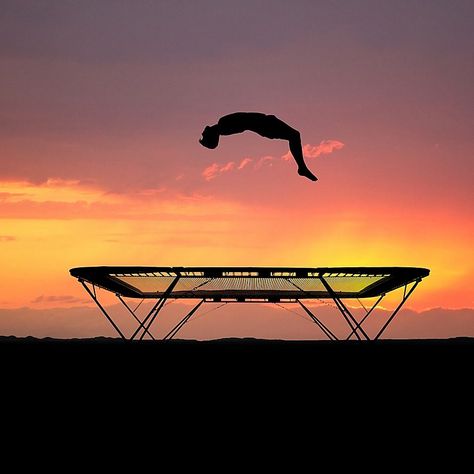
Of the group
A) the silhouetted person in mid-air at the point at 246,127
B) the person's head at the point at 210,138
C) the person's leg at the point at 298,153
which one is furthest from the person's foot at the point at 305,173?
the person's head at the point at 210,138

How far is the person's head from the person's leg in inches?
38.5

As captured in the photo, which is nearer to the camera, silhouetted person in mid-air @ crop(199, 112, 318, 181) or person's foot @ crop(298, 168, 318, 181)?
silhouetted person in mid-air @ crop(199, 112, 318, 181)

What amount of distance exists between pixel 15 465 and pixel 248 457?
4.78ft

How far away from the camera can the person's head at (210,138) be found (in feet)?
30.5

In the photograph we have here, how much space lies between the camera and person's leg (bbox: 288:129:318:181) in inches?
379

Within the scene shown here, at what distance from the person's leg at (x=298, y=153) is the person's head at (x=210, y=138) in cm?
98

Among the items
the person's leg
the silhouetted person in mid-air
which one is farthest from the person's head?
the person's leg

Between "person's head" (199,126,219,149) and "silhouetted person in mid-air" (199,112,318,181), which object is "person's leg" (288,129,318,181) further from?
"person's head" (199,126,219,149)

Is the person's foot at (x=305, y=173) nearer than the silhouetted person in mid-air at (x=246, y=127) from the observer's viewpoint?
No

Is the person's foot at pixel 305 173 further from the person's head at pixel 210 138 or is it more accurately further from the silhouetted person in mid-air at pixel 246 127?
the person's head at pixel 210 138

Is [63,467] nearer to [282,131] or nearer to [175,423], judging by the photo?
[175,423]

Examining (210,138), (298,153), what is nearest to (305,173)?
(298,153)

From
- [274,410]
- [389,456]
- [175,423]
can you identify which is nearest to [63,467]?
[175,423]

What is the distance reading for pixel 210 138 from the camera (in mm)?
9336
